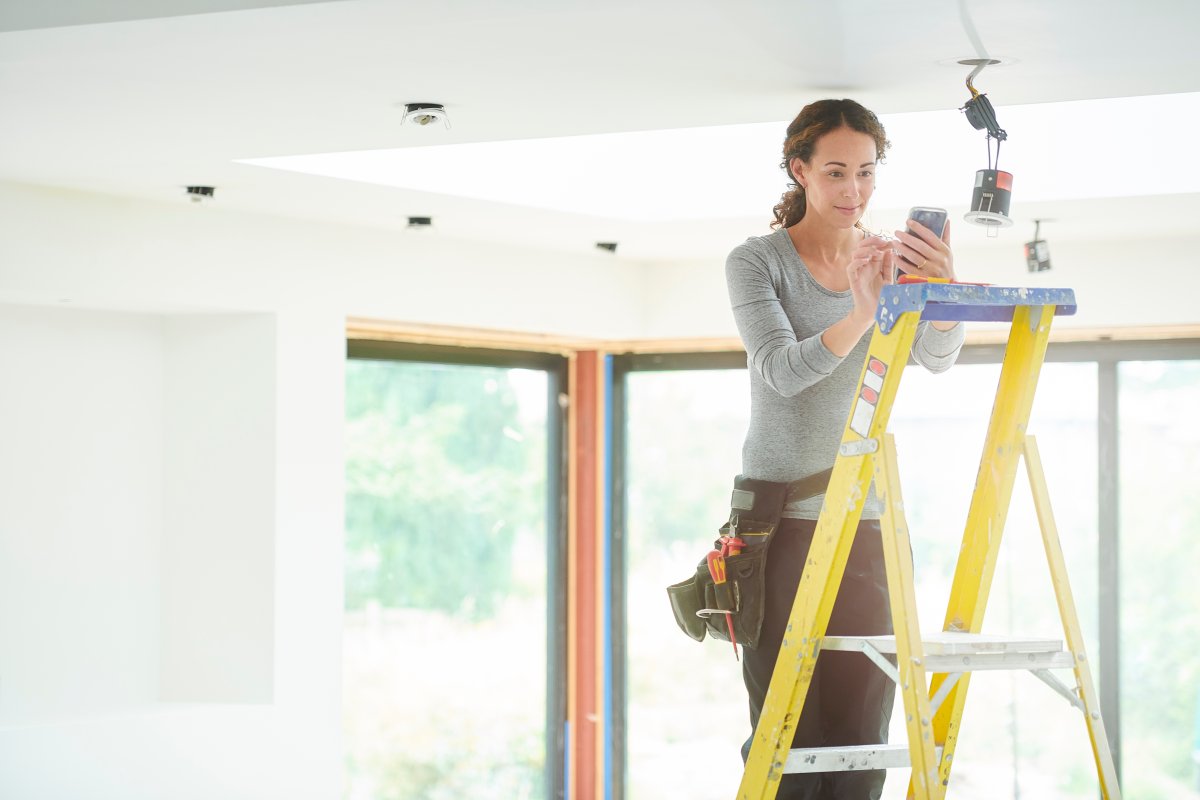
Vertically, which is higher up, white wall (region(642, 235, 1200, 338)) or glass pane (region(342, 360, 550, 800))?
white wall (region(642, 235, 1200, 338))

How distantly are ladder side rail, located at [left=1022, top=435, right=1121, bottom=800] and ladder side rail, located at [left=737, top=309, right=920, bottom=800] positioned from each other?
248 mm

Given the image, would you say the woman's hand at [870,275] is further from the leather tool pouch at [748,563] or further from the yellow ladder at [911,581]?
the leather tool pouch at [748,563]

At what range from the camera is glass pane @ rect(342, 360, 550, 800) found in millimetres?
4629

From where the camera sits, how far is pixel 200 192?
3.57 meters

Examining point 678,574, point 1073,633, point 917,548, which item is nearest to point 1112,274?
point 917,548

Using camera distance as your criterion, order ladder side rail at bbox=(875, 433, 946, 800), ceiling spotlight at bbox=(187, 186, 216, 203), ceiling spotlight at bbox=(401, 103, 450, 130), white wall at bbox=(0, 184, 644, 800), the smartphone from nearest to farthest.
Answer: ladder side rail at bbox=(875, 433, 946, 800) → the smartphone → ceiling spotlight at bbox=(401, 103, 450, 130) → ceiling spotlight at bbox=(187, 186, 216, 203) → white wall at bbox=(0, 184, 644, 800)

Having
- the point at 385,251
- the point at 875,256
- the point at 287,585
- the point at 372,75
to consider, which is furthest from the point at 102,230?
the point at 875,256

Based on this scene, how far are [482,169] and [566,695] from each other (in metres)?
2.33

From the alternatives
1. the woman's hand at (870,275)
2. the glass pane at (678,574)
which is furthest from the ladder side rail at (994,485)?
the glass pane at (678,574)

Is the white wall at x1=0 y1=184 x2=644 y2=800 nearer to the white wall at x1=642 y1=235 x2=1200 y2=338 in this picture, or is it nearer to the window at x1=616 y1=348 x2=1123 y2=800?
the window at x1=616 y1=348 x2=1123 y2=800

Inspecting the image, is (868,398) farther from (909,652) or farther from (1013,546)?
(1013,546)

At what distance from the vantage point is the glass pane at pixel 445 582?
463cm

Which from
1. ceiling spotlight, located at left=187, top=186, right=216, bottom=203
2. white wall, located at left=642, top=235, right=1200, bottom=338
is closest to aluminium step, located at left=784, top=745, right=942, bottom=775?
ceiling spotlight, located at left=187, top=186, right=216, bottom=203

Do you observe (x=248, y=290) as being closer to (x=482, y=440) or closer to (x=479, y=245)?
(x=479, y=245)
